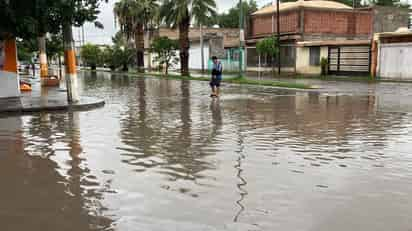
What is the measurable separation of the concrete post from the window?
30.1 m

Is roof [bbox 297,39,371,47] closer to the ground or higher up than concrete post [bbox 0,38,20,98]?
higher up

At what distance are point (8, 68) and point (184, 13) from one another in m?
23.0

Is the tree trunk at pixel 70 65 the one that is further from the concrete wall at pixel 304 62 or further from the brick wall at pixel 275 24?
the brick wall at pixel 275 24

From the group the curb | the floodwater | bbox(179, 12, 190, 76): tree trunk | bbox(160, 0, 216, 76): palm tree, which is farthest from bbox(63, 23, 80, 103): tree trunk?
bbox(179, 12, 190, 76): tree trunk

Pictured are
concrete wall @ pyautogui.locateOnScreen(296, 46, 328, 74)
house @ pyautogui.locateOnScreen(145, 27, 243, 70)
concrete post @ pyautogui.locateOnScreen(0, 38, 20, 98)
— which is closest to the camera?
concrete post @ pyautogui.locateOnScreen(0, 38, 20, 98)

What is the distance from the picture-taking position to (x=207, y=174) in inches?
259

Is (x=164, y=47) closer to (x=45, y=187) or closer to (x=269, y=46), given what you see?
(x=269, y=46)

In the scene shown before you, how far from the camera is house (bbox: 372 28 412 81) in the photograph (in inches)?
1240

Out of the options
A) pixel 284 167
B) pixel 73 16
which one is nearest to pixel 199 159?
pixel 284 167

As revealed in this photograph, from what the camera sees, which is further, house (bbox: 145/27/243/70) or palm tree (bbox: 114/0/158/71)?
house (bbox: 145/27/243/70)

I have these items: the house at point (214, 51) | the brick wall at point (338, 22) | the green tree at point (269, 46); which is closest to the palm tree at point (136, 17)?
the house at point (214, 51)

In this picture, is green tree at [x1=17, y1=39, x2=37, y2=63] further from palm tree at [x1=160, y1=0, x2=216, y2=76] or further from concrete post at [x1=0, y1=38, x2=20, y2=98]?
palm tree at [x1=160, y1=0, x2=216, y2=76]

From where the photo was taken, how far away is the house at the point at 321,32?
37.8 metres

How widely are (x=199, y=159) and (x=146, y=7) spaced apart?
4433 centimetres
